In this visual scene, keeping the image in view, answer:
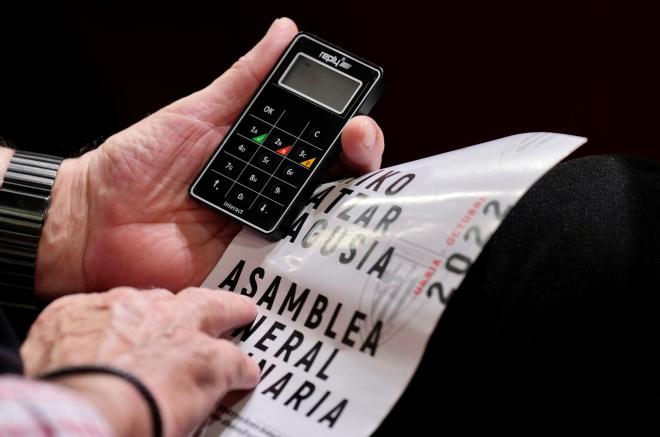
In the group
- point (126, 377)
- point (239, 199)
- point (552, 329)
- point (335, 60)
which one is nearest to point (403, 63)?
point (335, 60)

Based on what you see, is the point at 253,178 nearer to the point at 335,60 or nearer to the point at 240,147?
the point at 240,147

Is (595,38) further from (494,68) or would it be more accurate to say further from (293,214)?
(293,214)

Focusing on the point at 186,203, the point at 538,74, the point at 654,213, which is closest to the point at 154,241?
the point at 186,203

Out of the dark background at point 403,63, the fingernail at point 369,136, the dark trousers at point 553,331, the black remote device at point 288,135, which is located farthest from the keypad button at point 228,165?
the dark background at point 403,63

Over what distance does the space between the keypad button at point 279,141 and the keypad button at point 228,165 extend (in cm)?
3

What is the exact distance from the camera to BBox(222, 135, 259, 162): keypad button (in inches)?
24.1

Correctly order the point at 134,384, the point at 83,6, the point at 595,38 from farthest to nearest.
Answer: the point at 83,6, the point at 595,38, the point at 134,384

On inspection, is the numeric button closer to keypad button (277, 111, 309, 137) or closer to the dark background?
keypad button (277, 111, 309, 137)

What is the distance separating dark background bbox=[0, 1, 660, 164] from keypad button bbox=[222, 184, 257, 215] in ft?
1.39

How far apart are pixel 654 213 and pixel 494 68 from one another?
0.41 metres

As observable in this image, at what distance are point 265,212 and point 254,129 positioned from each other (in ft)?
0.31

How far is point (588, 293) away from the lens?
0.49 metres

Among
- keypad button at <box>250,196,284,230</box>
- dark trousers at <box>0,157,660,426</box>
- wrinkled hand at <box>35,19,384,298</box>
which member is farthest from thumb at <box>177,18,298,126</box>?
dark trousers at <box>0,157,660,426</box>

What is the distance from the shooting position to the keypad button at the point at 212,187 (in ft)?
1.97
